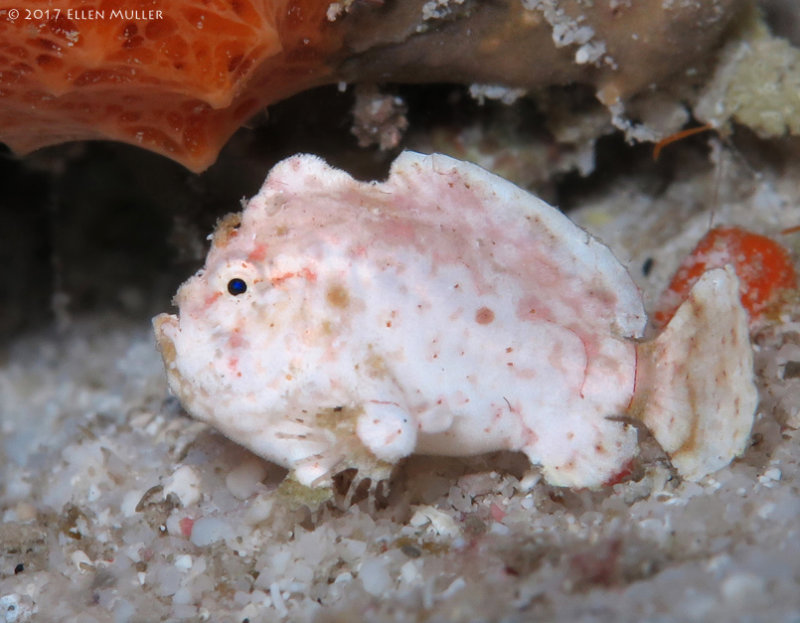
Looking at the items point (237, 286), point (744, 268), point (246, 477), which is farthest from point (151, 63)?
point (744, 268)

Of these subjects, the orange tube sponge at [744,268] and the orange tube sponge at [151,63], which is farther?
the orange tube sponge at [744,268]

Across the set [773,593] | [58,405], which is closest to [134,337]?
[58,405]

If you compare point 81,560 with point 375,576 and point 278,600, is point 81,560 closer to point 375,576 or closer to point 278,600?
point 278,600

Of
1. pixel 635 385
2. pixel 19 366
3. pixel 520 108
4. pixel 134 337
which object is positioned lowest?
pixel 19 366

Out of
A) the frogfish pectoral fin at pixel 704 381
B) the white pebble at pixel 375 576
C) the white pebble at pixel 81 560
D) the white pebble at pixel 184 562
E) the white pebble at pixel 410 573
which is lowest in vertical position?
the white pebble at pixel 81 560

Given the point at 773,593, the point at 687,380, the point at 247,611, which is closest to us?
the point at 773,593

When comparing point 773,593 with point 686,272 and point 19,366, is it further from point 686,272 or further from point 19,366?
point 19,366

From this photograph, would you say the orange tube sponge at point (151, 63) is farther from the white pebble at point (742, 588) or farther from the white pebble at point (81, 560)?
the white pebble at point (742, 588)

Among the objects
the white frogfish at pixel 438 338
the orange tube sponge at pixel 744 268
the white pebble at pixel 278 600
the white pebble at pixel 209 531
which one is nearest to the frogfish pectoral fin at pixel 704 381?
the white frogfish at pixel 438 338

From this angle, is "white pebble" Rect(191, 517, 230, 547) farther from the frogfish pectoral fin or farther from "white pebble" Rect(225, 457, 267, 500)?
the frogfish pectoral fin
